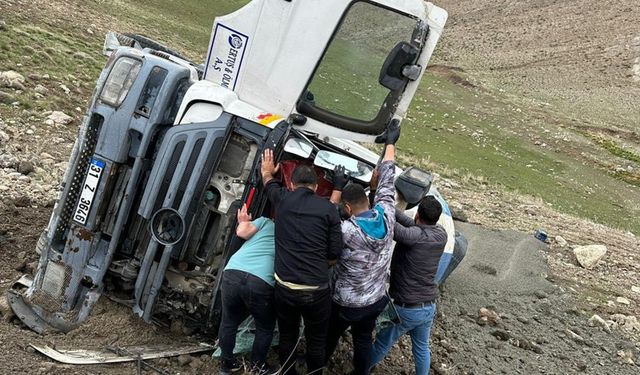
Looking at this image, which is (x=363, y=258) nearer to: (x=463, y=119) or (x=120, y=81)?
→ (x=120, y=81)

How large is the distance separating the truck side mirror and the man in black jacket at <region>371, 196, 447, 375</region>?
0.94 meters

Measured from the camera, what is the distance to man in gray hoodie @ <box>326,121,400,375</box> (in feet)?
14.8

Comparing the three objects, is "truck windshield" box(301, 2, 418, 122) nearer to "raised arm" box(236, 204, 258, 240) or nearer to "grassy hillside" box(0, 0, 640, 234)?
"raised arm" box(236, 204, 258, 240)

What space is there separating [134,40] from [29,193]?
2.29 meters

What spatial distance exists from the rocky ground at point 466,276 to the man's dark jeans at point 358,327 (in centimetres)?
51

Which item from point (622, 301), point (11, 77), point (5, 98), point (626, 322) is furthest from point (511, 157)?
point (5, 98)

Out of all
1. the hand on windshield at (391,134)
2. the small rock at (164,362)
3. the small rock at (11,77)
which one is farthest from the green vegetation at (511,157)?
the small rock at (164,362)

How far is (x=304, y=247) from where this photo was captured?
171 inches

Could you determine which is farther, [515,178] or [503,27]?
[503,27]

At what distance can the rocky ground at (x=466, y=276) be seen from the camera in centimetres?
529

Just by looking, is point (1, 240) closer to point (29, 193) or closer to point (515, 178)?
point (29, 193)

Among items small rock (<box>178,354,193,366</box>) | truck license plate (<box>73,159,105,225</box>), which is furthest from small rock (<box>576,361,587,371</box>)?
truck license plate (<box>73,159,105,225</box>)

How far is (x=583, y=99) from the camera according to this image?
35.8 meters

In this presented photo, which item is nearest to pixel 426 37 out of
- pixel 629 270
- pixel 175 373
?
pixel 175 373
